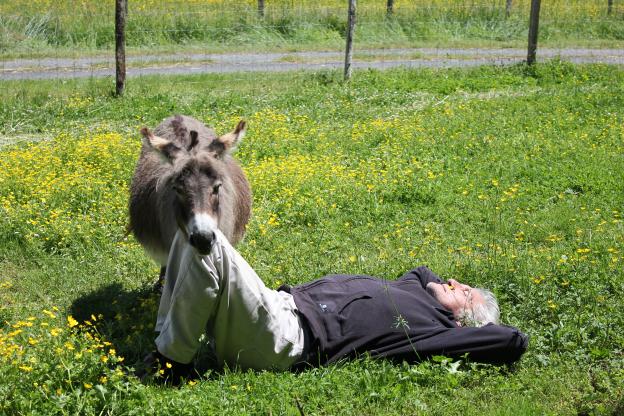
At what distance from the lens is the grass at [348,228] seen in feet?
14.9

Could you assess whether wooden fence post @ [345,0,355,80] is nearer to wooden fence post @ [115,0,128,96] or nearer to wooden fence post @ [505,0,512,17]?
wooden fence post @ [115,0,128,96]

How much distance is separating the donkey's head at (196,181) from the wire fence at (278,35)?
34.9 ft

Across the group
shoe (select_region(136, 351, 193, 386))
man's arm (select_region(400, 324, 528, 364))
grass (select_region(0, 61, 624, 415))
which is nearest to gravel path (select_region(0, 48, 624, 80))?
grass (select_region(0, 61, 624, 415))

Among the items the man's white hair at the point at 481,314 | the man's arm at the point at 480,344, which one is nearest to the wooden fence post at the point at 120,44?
the man's white hair at the point at 481,314

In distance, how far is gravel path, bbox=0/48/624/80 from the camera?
53.7 ft

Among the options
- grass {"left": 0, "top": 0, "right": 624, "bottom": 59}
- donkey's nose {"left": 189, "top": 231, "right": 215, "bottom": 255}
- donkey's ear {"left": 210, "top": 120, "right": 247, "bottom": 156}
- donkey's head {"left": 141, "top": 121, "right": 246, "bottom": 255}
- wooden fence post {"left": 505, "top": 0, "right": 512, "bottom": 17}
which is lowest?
donkey's nose {"left": 189, "top": 231, "right": 215, "bottom": 255}

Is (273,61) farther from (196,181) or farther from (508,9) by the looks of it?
(196,181)

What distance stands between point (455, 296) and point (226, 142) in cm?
203

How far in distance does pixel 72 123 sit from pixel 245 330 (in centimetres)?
765

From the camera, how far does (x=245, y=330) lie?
471 centimetres

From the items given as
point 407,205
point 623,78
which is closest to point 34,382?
point 407,205

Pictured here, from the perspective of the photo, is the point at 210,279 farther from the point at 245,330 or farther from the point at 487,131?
the point at 487,131

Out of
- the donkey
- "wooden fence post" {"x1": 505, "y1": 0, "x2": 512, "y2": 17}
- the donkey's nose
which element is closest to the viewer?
the donkey's nose

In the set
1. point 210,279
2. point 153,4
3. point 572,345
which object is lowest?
point 572,345
